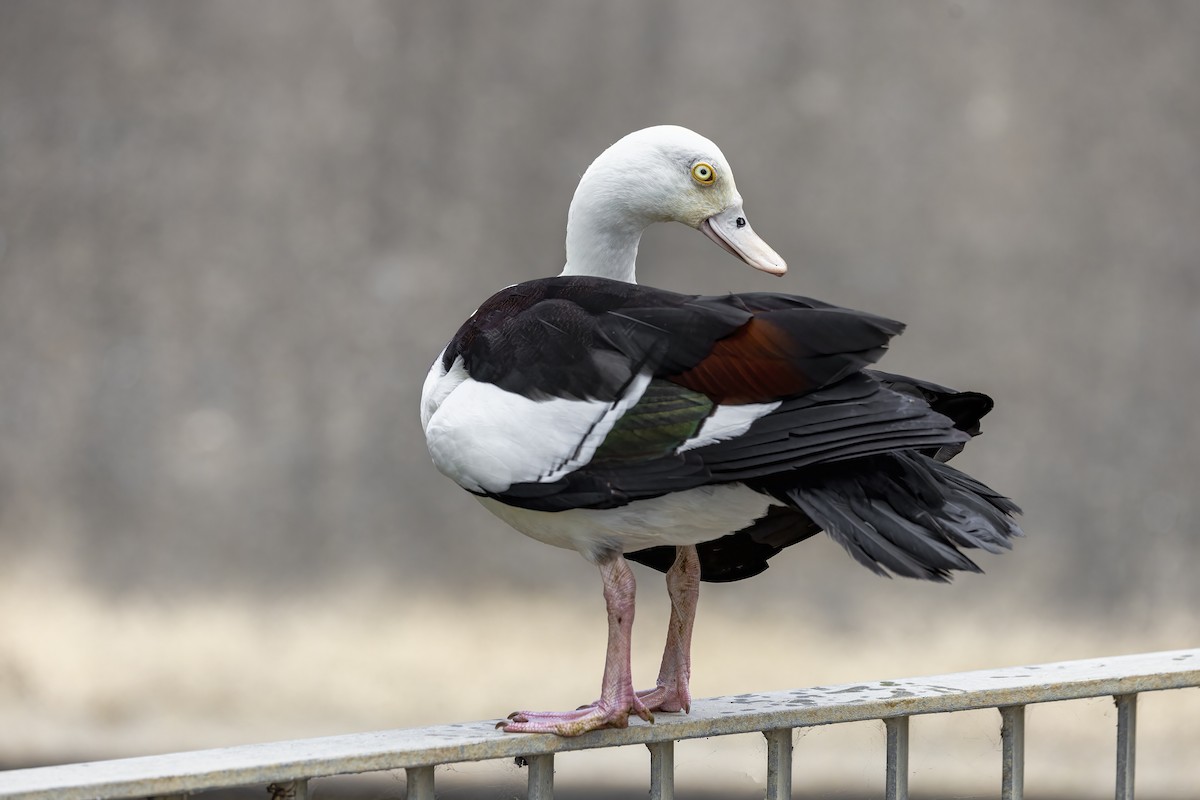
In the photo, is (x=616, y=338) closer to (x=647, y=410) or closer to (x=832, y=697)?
(x=647, y=410)

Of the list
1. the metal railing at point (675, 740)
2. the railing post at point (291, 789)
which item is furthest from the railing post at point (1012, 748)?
the railing post at point (291, 789)

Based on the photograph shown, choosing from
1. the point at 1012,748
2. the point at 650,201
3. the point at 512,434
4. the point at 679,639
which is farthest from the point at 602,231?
the point at 1012,748

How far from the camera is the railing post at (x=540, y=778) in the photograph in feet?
4.16

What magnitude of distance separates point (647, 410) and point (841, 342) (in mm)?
167

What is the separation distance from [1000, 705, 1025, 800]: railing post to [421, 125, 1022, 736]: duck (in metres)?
0.23

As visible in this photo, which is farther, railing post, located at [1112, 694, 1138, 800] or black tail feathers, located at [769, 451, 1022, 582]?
railing post, located at [1112, 694, 1138, 800]

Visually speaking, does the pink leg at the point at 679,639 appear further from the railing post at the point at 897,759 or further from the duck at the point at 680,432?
the railing post at the point at 897,759

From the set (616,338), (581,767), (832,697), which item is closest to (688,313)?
(616,338)

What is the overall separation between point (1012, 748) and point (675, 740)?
345 millimetres

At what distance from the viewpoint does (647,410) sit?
3.97 feet

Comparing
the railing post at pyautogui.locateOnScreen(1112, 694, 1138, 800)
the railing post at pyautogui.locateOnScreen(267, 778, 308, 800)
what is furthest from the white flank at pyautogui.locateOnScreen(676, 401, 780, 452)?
the railing post at pyautogui.locateOnScreen(1112, 694, 1138, 800)

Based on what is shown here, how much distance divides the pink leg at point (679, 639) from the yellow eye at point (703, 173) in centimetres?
35

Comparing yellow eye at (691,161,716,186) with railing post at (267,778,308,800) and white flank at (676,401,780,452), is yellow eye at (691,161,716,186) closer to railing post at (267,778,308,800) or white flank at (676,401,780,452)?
white flank at (676,401,780,452)

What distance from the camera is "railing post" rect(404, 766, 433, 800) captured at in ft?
3.92
